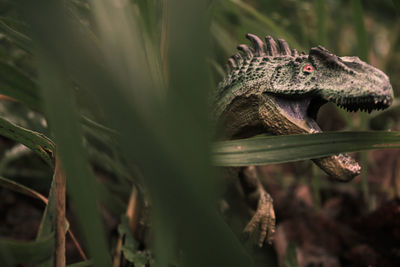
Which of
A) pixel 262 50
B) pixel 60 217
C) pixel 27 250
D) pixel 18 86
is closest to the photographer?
pixel 27 250

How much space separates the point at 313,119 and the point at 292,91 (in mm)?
116

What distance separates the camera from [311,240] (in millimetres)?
1483

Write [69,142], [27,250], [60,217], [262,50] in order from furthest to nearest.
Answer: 1. [262,50]
2. [60,217]
3. [27,250]
4. [69,142]

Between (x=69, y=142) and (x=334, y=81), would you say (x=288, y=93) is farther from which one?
(x=69, y=142)

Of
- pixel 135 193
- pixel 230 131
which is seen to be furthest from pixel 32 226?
pixel 230 131

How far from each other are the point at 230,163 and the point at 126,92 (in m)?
0.41

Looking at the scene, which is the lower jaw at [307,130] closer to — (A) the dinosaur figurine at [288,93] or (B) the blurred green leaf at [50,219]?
(A) the dinosaur figurine at [288,93]

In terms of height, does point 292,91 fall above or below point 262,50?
below

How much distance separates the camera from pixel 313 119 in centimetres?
95

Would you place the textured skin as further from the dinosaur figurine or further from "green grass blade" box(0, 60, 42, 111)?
"green grass blade" box(0, 60, 42, 111)

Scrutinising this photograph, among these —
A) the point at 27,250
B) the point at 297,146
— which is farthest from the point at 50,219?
the point at 297,146

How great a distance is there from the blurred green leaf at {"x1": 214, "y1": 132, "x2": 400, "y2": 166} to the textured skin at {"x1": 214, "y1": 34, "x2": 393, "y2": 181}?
0.22 feet

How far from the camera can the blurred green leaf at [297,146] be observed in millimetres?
811

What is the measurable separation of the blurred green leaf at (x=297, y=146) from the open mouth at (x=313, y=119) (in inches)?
2.3
